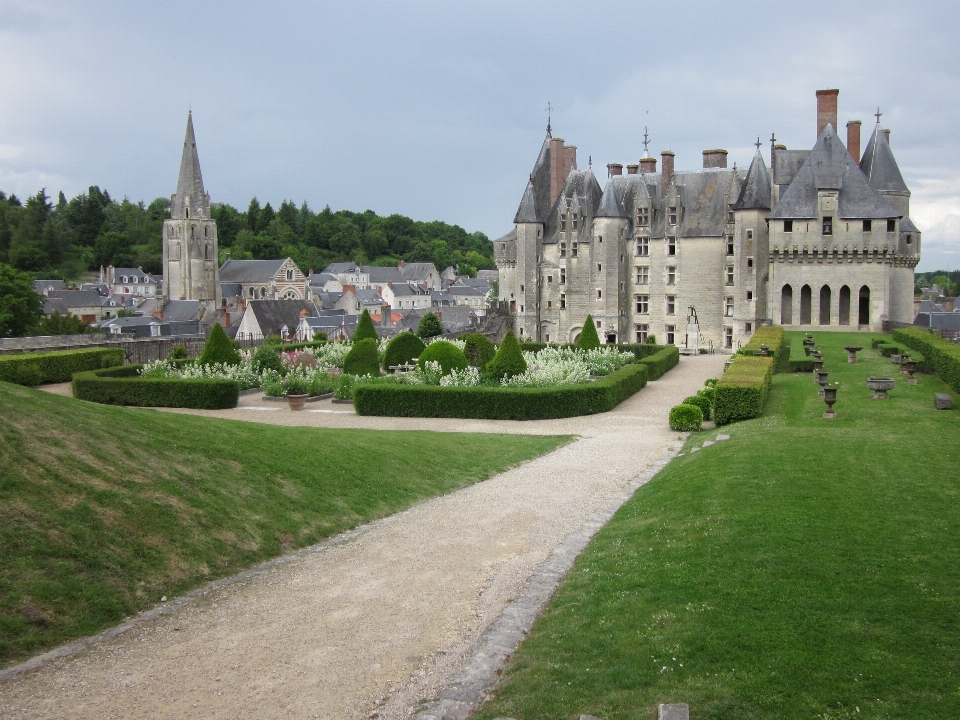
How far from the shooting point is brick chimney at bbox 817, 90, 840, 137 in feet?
156

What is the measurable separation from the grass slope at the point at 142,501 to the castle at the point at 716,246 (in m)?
37.6

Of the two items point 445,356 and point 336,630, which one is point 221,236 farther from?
point 336,630

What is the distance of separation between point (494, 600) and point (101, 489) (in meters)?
4.54

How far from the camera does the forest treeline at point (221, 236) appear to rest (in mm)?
123875

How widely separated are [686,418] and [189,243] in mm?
91824

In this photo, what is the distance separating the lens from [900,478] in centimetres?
1142

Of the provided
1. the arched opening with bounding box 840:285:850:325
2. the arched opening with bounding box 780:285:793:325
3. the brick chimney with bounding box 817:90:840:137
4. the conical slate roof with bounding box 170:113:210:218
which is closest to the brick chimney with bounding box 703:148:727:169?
the brick chimney with bounding box 817:90:840:137

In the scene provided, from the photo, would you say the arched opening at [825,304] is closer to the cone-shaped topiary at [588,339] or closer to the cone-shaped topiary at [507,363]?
the cone-shaped topiary at [588,339]

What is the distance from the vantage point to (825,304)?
47406 mm

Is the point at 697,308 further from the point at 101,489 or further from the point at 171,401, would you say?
the point at 101,489

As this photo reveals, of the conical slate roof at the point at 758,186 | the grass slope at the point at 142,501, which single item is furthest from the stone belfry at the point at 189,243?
the grass slope at the point at 142,501

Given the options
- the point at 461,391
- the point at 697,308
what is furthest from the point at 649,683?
the point at 697,308

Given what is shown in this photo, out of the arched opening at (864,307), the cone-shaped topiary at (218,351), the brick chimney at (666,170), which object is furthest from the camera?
the brick chimney at (666,170)

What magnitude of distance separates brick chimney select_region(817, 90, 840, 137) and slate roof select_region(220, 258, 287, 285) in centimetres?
7631
